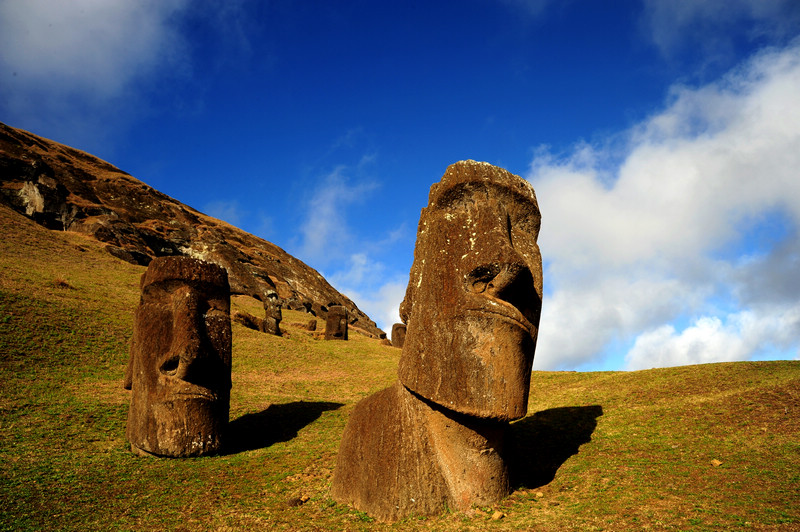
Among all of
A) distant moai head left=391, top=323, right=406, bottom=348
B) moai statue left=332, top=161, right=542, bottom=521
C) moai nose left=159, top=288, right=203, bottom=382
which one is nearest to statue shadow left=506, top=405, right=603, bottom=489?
moai statue left=332, top=161, right=542, bottom=521

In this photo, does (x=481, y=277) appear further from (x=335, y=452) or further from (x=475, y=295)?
(x=335, y=452)

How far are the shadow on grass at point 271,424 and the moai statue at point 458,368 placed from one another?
16.2ft

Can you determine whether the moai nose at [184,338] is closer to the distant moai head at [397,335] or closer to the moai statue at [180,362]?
the moai statue at [180,362]

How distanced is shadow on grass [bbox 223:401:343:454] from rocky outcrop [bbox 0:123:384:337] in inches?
993

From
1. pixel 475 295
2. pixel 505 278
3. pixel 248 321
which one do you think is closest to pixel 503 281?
pixel 505 278

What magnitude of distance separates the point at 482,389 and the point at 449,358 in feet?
1.89

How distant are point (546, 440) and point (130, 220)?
64357 mm

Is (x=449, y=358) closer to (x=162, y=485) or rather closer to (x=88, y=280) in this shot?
(x=162, y=485)

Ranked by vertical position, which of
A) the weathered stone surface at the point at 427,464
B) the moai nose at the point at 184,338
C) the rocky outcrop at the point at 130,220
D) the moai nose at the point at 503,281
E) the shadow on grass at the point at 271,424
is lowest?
the shadow on grass at the point at 271,424

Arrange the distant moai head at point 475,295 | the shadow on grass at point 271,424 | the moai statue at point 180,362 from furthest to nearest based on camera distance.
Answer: the shadow on grass at point 271,424 < the moai statue at point 180,362 < the distant moai head at point 475,295

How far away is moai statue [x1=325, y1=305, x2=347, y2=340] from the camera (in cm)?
3155

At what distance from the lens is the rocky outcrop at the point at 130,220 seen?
4688 cm

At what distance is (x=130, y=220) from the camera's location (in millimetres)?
62094

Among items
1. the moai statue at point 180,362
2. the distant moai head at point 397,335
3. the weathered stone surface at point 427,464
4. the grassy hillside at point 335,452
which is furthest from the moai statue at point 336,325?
the weathered stone surface at point 427,464
